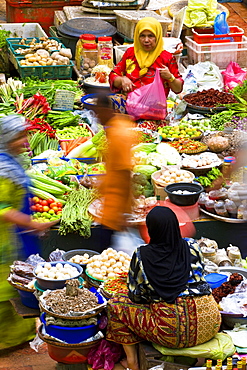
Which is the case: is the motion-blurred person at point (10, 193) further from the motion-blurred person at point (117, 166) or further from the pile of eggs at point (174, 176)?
the pile of eggs at point (174, 176)

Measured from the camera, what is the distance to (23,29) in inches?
388

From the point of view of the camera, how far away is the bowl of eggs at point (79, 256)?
192 inches

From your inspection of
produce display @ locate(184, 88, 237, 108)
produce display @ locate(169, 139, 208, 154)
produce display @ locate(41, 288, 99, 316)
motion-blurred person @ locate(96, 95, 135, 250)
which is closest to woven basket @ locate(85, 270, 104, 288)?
produce display @ locate(41, 288, 99, 316)

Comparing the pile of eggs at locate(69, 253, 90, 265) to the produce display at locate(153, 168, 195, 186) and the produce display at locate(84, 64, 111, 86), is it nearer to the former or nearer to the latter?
the produce display at locate(153, 168, 195, 186)

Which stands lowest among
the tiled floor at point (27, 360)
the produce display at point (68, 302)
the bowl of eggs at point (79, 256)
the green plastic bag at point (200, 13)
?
the tiled floor at point (27, 360)

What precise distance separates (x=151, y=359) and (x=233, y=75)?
17.2 feet

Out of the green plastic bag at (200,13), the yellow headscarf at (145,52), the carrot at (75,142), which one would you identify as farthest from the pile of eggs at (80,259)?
the green plastic bag at (200,13)

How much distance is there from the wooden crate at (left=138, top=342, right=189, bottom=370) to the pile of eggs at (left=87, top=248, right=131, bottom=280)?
0.69 meters

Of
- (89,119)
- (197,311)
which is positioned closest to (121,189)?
(197,311)

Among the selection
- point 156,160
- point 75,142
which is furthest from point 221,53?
point 156,160

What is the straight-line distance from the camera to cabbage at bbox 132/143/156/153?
6.36 metres

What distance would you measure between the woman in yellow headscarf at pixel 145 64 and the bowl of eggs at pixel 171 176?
129cm

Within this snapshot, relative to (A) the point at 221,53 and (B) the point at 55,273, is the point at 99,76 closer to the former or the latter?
(A) the point at 221,53

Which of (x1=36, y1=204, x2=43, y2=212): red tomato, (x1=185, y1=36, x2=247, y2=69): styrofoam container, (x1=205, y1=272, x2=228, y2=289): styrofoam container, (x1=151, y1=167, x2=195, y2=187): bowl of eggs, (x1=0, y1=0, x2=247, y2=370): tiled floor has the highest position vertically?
(x1=185, y1=36, x2=247, y2=69): styrofoam container
